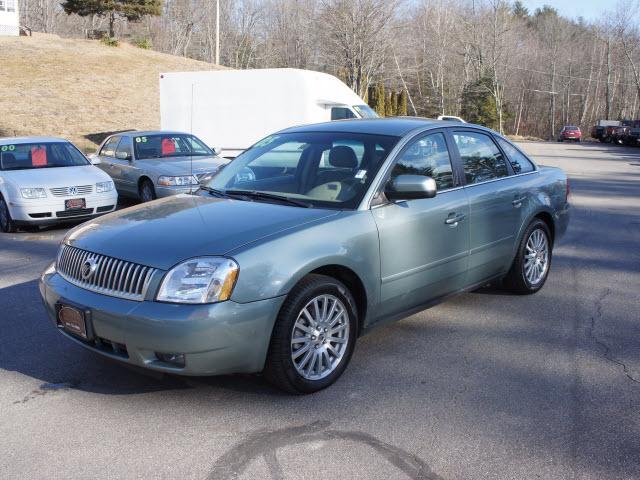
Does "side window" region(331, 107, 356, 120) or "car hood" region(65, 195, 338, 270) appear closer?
"car hood" region(65, 195, 338, 270)

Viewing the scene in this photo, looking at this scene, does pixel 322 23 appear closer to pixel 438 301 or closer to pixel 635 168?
pixel 635 168

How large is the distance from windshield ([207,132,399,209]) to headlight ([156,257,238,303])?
1.04 metres

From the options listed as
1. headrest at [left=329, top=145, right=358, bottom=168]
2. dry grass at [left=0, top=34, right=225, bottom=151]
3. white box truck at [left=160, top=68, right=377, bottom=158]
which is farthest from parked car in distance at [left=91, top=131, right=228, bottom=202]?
dry grass at [left=0, top=34, right=225, bottom=151]

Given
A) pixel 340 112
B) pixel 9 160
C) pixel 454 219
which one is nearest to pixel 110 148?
pixel 9 160

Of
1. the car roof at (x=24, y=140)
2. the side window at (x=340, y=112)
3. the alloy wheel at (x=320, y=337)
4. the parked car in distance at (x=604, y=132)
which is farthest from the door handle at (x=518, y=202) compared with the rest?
the parked car in distance at (x=604, y=132)

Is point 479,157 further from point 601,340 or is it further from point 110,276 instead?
point 110,276

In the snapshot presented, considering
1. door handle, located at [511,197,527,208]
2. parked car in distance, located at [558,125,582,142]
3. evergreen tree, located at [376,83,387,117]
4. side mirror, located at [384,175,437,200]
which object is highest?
evergreen tree, located at [376,83,387,117]

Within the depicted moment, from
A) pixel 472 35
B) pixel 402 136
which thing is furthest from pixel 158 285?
pixel 472 35

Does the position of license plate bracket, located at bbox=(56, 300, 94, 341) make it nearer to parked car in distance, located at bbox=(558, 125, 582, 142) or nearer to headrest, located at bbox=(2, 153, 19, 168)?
Result: headrest, located at bbox=(2, 153, 19, 168)

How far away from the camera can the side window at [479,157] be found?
531cm

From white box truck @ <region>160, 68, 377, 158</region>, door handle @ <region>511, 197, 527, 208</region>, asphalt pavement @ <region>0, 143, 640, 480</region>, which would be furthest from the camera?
white box truck @ <region>160, 68, 377, 158</region>

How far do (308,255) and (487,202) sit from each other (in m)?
2.08

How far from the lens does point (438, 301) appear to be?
4969 mm

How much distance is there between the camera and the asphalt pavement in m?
3.20
